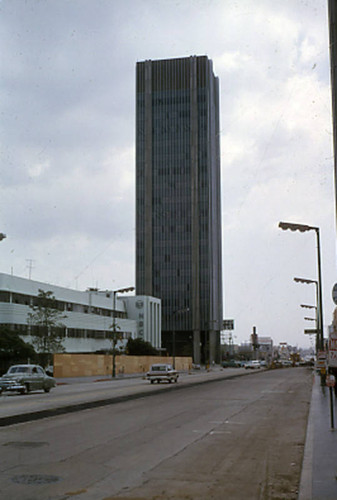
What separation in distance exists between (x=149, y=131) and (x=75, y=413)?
134 m

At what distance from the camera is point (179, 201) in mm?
149125

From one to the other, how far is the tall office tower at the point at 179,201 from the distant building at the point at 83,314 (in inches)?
521

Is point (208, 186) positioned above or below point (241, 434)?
above

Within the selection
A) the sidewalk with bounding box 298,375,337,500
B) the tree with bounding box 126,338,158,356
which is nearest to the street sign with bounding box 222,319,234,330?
the tree with bounding box 126,338,158,356

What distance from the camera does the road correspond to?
8992mm

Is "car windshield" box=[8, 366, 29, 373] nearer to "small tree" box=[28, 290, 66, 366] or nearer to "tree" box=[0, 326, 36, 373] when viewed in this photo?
"tree" box=[0, 326, 36, 373]

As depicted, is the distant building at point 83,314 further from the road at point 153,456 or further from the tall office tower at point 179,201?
the road at point 153,456

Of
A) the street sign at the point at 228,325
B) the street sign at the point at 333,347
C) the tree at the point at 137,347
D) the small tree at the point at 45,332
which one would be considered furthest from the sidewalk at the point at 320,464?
the street sign at the point at 228,325

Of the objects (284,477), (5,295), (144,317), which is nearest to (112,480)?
(284,477)

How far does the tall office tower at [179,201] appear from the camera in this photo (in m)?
147

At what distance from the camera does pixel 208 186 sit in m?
148

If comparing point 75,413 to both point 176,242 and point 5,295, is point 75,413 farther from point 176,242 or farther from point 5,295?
point 176,242

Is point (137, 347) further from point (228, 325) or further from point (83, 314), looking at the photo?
point (228, 325)

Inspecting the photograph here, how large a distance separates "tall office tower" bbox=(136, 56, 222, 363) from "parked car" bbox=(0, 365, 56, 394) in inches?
4356
